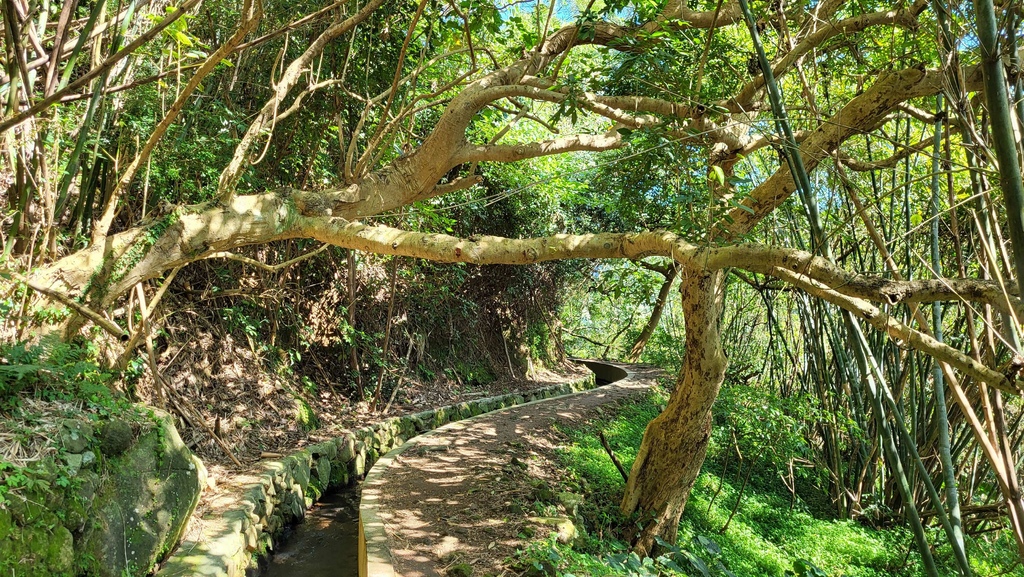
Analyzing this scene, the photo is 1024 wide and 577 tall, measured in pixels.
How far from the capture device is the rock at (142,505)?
287 cm

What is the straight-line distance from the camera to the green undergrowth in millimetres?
3473

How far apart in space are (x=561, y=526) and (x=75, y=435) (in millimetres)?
2824

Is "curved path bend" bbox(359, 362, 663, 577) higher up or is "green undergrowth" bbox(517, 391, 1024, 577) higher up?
"curved path bend" bbox(359, 362, 663, 577)

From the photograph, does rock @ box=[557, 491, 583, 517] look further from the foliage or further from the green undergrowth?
the foliage

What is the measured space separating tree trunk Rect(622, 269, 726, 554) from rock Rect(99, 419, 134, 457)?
345 cm

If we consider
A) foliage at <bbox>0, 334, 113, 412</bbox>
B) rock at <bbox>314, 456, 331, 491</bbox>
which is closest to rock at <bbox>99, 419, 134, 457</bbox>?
foliage at <bbox>0, 334, 113, 412</bbox>

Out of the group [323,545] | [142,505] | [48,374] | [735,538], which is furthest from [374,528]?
[735,538]

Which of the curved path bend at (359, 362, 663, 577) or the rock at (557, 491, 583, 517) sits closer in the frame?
the curved path bend at (359, 362, 663, 577)

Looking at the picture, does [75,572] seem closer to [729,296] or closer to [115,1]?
[115,1]

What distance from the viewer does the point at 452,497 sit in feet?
14.6

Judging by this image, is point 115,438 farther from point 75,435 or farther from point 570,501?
point 570,501

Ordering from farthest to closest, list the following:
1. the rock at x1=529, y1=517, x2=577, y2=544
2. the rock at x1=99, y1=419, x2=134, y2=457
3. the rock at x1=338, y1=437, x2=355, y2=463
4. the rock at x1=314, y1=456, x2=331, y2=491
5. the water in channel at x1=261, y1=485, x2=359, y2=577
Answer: the rock at x1=338, y1=437, x2=355, y2=463, the rock at x1=314, y1=456, x2=331, y2=491, the water in channel at x1=261, y1=485, x2=359, y2=577, the rock at x1=529, y1=517, x2=577, y2=544, the rock at x1=99, y1=419, x2=134, y2=457

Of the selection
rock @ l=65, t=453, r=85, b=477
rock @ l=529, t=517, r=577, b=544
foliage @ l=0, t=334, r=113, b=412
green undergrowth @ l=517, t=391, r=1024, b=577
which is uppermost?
foliage @ l=0, t=334, r=113, b=412

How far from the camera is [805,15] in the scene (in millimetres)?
3680
